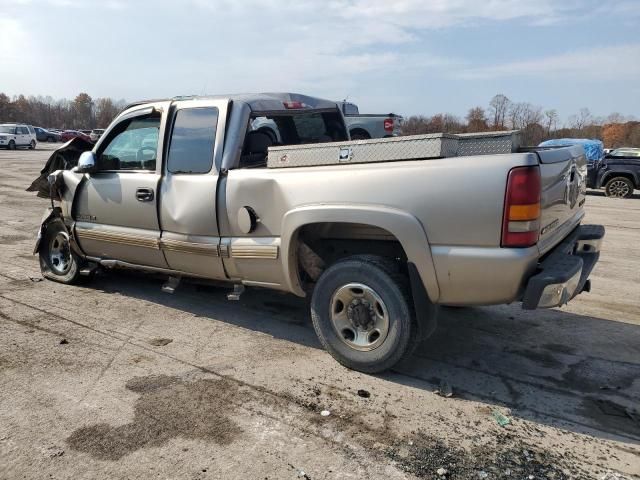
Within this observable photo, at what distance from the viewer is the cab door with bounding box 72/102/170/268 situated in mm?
4734

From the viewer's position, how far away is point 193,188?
4363 millimetres

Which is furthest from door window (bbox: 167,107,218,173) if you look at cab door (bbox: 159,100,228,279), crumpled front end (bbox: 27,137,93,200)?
crumpled front end (bbox: 27,137,93,200)

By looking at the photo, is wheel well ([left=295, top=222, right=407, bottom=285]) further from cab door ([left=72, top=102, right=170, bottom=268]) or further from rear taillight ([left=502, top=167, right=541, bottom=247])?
cab door ([left=72, top=102, right=170, bottom=268])

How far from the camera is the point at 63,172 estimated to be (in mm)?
5492

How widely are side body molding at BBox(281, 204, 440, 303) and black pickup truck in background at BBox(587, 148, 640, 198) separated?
639 inches

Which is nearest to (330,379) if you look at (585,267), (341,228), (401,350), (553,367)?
(401,350)

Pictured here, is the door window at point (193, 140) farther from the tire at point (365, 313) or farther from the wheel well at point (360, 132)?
the wheel well at point (360, 132)

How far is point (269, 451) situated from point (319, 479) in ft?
1.19

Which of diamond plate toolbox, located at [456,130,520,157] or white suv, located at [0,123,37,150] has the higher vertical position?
diamond plate toolbox, located at [456,130,520,157]

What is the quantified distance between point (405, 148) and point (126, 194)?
2.81 meters

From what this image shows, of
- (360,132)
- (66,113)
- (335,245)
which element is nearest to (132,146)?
(335,245)

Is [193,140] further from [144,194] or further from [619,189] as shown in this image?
[619,189]

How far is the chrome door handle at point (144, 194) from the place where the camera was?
15.3ft

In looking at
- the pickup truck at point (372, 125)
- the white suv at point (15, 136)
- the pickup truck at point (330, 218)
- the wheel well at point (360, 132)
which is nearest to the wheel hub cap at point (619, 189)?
the pickup truck at point (372, 125)
